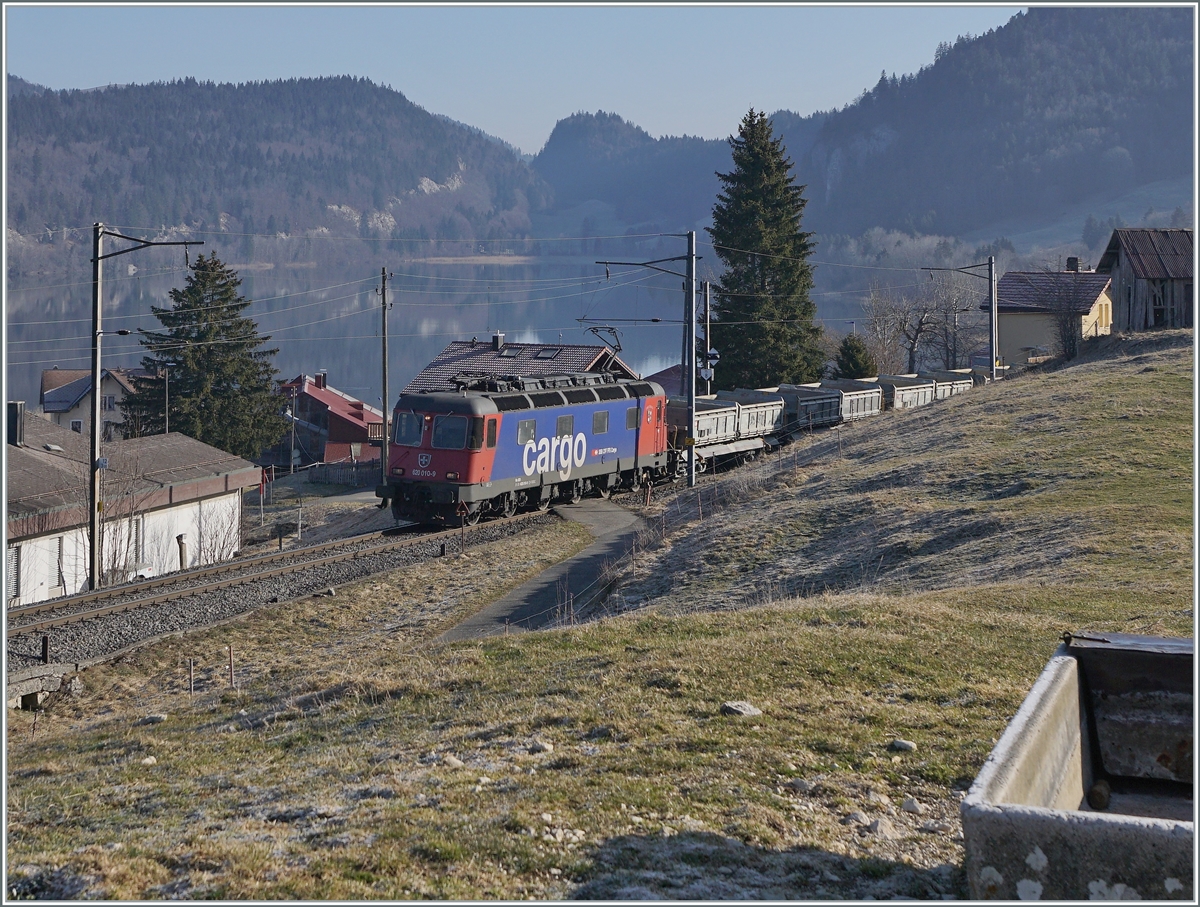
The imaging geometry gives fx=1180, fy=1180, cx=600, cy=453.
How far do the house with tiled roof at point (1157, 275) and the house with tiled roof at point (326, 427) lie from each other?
165 feet

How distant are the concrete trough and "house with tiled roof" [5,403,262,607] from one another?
82.4 ft

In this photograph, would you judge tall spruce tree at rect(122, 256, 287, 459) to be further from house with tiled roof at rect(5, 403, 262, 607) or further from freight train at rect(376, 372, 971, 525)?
freight train at rect(376, 372, 971, 525)

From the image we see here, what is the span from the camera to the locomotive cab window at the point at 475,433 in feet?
95.4

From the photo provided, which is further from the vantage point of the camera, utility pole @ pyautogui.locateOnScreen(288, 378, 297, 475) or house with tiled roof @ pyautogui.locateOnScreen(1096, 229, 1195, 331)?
utility pole @ pyautogui.locateOnScreen(288, 378, 297, 475)

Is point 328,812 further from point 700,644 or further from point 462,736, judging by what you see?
point 700,644

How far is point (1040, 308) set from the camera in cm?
6359

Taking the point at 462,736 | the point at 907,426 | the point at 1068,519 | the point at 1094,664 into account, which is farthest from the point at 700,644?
the point at 907,426

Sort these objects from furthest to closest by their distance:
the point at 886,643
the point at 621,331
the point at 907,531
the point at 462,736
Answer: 1. the point at 621,331
2. the point at 907,531
3. the point at 886,643
4. the point at 462,736

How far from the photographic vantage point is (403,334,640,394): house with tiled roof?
58406 millimetres

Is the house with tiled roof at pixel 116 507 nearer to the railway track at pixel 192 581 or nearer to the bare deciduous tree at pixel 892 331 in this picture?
the railway track at pixel 192 581

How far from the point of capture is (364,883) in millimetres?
6438

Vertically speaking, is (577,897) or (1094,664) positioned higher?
(1094,664)

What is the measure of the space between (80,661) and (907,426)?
27687mm

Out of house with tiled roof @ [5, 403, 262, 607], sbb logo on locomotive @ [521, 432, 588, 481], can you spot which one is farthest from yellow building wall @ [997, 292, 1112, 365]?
house with tiled roof @ [5, 403, 262, 607]
